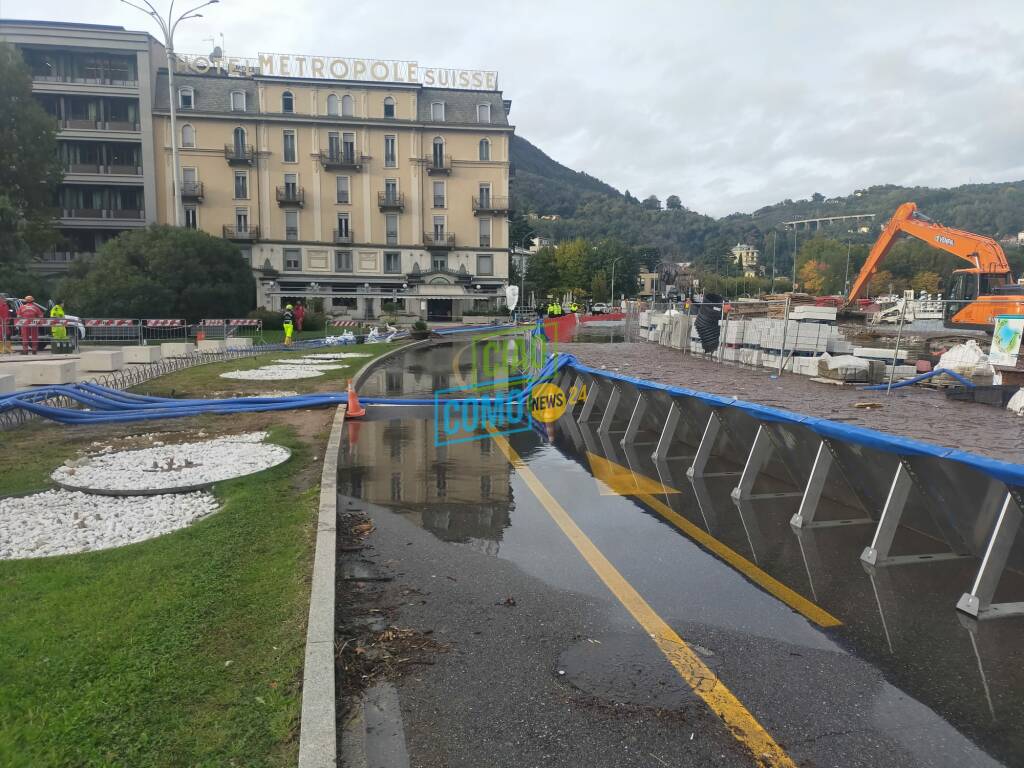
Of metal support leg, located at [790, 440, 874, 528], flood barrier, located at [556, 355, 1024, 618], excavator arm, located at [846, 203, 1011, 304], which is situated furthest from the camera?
excavator arm, located at [846, 203, 1011, 304]

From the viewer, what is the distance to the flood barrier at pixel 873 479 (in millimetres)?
4727

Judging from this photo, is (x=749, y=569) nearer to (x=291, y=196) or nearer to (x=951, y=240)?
(x=951, y=240)

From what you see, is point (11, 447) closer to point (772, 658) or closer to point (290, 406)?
point (290, 406)

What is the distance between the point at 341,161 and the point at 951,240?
153 feet

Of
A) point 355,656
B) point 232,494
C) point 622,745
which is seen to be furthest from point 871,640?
point 232,494

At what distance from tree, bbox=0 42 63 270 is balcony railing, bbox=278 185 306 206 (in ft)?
59.5

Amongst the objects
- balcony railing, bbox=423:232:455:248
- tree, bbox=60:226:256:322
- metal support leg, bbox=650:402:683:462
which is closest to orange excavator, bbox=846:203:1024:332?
metal support leg, bbox=650:402:683:462

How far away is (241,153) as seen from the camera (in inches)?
2372

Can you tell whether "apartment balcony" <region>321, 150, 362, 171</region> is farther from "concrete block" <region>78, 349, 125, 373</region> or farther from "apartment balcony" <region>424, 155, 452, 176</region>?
"concrete block" <region>78, 349, 125, 373</region>

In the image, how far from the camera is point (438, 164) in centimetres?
6316

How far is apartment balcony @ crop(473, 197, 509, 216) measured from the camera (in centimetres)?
6419

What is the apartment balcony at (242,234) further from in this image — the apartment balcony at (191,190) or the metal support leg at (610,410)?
the metal support leg at (610,410)

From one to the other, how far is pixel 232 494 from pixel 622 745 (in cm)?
511

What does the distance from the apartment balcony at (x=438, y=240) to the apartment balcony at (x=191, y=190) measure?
18779 millimetres
